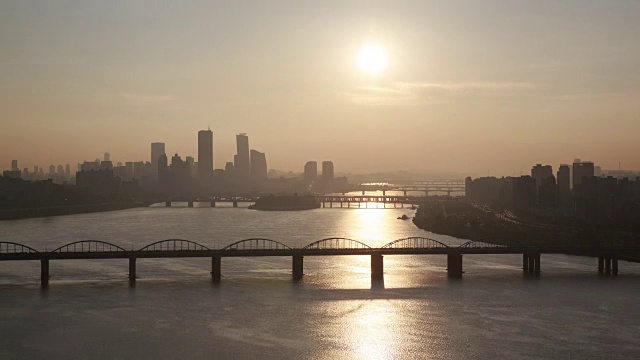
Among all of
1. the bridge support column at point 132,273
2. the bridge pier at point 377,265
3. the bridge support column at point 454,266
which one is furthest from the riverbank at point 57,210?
the bridge support column at point 454,266

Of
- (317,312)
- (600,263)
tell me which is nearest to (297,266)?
(317,312)

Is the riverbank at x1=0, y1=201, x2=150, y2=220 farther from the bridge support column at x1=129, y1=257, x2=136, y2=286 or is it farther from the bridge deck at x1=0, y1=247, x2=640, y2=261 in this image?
the bridge support column at x1=129, y1=257, x2=136, y2=286

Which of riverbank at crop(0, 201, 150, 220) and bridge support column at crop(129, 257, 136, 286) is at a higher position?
riverbank at crop(0, 201, 150, 220)

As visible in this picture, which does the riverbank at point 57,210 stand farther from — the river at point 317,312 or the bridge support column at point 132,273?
the bridge support column at point 132,273

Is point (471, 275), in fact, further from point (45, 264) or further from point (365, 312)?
point (45, 264)

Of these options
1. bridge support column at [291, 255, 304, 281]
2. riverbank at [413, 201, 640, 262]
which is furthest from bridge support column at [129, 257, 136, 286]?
riverbank at [413, 201, 640, 262]
